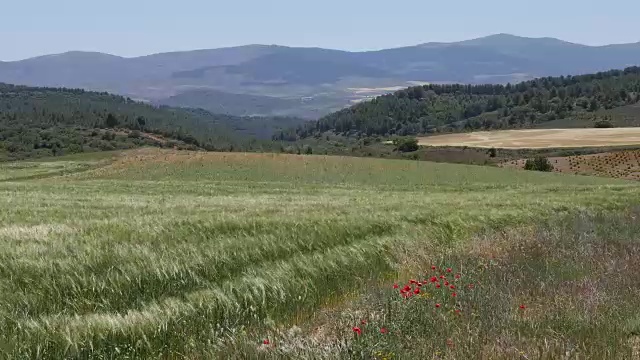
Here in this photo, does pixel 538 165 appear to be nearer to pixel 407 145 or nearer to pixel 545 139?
pixel 545 139

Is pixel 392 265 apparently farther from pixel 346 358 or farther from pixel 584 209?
pixel 584 209

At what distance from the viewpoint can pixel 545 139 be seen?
11400 centimetres

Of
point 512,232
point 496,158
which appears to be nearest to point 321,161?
point 496,158

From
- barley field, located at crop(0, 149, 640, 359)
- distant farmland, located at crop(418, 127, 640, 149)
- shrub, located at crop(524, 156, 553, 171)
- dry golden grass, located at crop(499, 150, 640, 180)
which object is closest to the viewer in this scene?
barley field, located at crop(0, 149, 640, 359)

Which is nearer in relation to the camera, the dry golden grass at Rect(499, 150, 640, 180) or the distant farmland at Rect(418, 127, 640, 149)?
the dry golden grass at Rect(499, 150, 640, 180)

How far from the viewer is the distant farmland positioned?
102688 mm

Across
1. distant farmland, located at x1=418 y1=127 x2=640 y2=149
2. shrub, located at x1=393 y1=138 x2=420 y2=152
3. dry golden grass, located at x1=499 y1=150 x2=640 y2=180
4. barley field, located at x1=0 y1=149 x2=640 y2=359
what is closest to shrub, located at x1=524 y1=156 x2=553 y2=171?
dry golden grass, located at x1=499 y1=150 x2=640 y2=180

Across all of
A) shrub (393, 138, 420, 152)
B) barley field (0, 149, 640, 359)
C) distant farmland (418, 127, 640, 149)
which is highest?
barley field (0, 149, 640, 359)

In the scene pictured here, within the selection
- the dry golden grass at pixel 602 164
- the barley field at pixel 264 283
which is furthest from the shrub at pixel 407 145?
the barley field at pixel 264 283

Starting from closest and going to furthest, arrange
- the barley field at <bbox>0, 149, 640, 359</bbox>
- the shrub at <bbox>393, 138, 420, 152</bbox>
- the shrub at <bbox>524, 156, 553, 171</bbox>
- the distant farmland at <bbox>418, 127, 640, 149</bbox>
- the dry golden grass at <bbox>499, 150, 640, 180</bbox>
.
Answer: the barley field at <bbox>0, 149, 640, 359</bbox>
the dry golden grass at <bbox>499, 150, 640, 180</bbox>
the shrub at <bbox>524, 156, 553, 171</bbox>
the distant farmland at <bbox>418, 127, 640, 149</bbox>
the shrub at <bbox>393, 138, 420, 152</bbox>

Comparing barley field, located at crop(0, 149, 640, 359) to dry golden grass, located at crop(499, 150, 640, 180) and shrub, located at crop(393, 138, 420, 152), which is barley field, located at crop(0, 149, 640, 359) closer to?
dry golden grass, located at crop(499, 150, 640, 180)

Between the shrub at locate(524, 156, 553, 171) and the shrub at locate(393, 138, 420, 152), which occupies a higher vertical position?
the shrub at locate(524, 156, 553, 171)

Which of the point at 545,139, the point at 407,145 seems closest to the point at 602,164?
the point at 545,139

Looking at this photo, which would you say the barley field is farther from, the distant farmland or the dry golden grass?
the distant farmland
